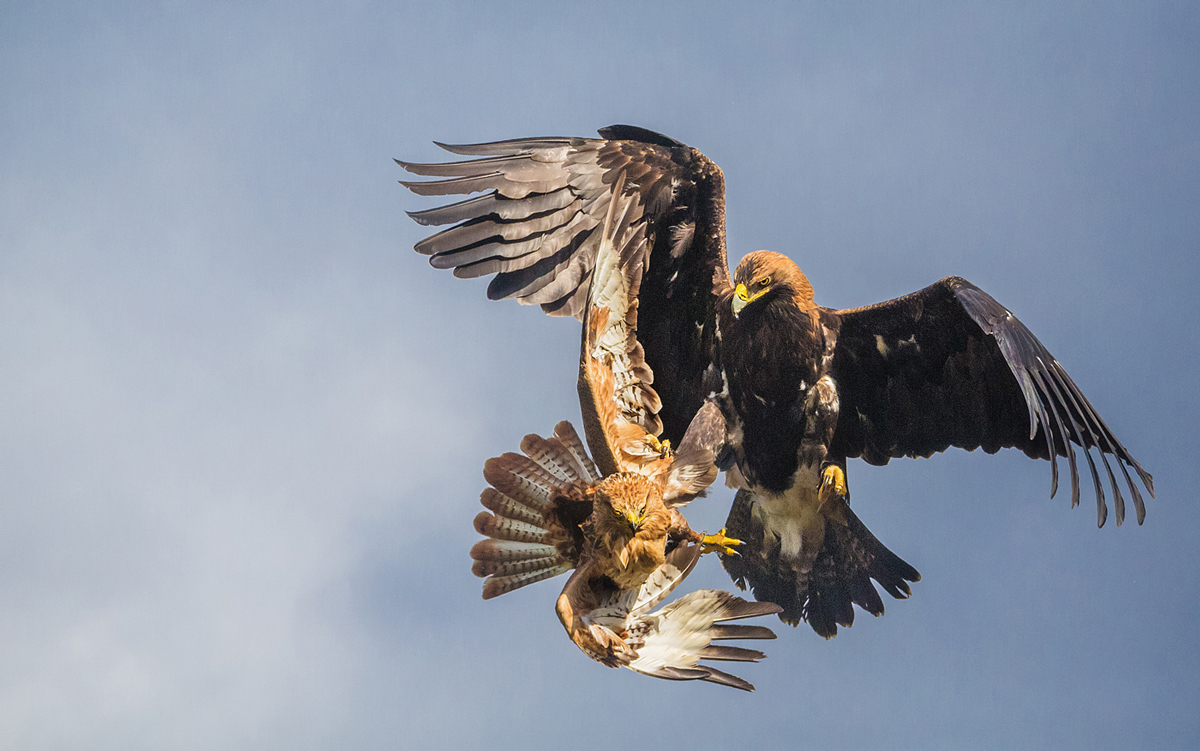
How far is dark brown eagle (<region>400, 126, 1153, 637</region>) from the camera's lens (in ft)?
23.7

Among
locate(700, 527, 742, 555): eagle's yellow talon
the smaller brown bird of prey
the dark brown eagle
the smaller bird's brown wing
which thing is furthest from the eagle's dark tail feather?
the smaller brown bird of prey

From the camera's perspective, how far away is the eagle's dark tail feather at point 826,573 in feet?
25.2

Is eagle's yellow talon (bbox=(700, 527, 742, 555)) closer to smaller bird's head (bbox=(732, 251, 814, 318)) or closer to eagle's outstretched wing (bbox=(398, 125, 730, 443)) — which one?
eagle's outstretched wing (bbox=(398, 125, 730, 443))

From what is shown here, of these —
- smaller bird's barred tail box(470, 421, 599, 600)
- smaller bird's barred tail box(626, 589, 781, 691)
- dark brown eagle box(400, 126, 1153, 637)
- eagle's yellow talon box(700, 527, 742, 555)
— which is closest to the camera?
smaller bird's barred tail box(626, 589, 781, 691)

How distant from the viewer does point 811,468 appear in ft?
24.7

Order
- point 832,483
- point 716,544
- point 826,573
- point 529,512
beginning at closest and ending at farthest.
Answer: point 529,512
point 716,544
point 832,483
point 826,573

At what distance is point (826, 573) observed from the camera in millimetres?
7781

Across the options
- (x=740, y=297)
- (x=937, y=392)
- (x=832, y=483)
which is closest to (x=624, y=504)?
(x=740, y=297)

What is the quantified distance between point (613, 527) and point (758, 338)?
2.09 metres

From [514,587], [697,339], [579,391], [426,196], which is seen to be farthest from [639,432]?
[426,196]

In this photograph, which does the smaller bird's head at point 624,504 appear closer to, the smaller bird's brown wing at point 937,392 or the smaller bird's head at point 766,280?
the smaller bird's head at point 766,280

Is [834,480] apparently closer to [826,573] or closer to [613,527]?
[826,573]

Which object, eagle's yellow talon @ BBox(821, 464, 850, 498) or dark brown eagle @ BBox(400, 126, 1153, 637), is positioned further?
eagle's yellow talon @ BBox(821, 464, 850, 498)

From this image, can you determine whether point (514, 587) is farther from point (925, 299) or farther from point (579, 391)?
point (925, 299)
